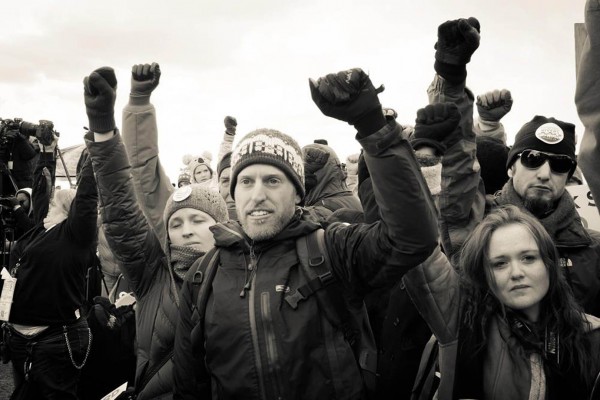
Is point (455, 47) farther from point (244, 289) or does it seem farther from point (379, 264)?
point (244, 289)

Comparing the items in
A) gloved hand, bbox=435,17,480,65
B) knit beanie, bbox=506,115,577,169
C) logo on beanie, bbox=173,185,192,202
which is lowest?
logo on beanie, bbox=173,185,192,202

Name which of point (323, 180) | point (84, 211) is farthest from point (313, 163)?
point (84, 211)

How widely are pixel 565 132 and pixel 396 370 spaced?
1618 millimetres

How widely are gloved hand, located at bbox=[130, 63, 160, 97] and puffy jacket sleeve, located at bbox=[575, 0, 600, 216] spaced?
2.69 meters

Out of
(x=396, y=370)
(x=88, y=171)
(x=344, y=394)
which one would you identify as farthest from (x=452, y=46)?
(x=88, y=171)

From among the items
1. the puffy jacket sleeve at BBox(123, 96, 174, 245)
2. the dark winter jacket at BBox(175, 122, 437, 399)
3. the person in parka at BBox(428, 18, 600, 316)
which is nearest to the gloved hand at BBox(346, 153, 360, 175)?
the puffy jacket sleeve at BBox(123, 96, 174, 245)

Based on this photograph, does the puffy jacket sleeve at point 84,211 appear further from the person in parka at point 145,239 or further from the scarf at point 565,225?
Result: the scarf at point 565,225

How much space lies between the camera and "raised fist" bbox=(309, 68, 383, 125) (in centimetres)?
179

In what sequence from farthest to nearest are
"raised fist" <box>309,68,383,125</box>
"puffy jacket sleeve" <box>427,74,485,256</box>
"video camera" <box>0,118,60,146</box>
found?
"video camera" <box>0,118,60,146</box>
"puffy jacket sleeve" <box>427,74,485,256</box>
"raised fist" <box>309,68,383,125</box>

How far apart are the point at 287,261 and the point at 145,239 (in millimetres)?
1243

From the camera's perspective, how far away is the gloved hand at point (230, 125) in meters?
7.14

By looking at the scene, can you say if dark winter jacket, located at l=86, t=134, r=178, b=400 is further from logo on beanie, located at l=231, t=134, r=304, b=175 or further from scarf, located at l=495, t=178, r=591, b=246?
scarf, located at l=495, t=178, r=591, b=246

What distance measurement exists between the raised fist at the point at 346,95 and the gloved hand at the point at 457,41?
0.67 m

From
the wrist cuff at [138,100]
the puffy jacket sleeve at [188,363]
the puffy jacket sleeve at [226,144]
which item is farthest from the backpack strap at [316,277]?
the puffy jacket sleeve at [226,144]
